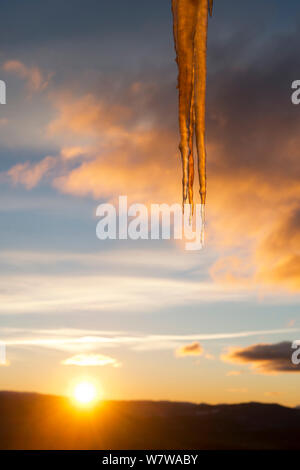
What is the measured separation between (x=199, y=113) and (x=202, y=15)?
1.74 meters

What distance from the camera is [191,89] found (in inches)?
355

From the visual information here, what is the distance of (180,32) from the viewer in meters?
9.09

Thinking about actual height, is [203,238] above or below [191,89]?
below

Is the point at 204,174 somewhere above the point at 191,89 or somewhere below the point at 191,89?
below

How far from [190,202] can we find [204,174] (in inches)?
29.1

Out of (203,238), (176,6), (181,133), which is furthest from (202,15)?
(203,238)

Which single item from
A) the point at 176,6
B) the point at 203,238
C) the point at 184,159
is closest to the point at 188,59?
the point at 176,6

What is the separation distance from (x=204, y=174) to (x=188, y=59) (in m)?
1.99

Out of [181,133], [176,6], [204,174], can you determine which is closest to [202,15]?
[176,6]

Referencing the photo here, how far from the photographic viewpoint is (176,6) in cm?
926

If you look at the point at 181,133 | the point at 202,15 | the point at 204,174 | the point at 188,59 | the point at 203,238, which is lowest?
the point at 203,238

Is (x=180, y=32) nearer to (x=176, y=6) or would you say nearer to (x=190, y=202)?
(x=176, y=6)

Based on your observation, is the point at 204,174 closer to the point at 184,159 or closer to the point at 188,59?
the point at 184,159

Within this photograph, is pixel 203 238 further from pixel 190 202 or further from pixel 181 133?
pixel 181 133
